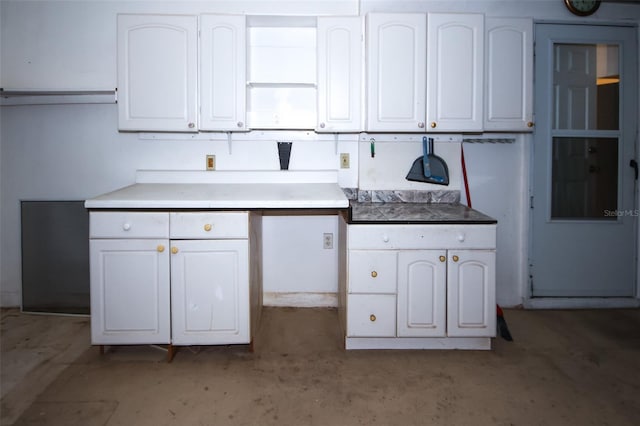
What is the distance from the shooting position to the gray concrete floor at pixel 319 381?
5.71 ft

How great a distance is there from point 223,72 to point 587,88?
2.43m

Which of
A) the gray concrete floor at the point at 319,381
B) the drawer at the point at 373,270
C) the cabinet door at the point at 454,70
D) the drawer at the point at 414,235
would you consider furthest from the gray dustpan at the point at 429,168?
the gray concrete floor at the point at 319,381

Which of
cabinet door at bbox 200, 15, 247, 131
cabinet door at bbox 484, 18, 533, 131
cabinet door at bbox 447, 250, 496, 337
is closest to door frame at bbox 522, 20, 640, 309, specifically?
cabinet door at bbox 484, 18, 533, 131

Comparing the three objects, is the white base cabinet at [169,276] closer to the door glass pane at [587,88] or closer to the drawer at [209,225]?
the drawer at [209,225]

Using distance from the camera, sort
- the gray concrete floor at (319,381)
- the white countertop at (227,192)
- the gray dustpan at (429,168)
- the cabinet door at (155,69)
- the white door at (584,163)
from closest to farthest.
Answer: the gray concrete floor at (319,381), the white countertop at (227,192), the cabinet door at (155,69), the gray dustpan at (429,168), the white door at (584,163)

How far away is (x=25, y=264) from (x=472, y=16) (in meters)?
3.27

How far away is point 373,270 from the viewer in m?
2.24

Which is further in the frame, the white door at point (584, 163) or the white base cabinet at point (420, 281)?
the white door at point (584, 163)

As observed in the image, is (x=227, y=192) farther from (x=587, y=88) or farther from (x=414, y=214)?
(x=587, y=88)

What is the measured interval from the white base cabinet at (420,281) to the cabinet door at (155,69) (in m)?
1.26

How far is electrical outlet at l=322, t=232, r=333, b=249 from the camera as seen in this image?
293cm

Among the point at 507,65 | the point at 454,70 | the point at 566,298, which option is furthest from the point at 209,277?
the point at 566,298

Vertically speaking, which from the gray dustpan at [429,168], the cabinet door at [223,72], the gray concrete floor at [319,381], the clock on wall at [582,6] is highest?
the clock on wall at [582,6]

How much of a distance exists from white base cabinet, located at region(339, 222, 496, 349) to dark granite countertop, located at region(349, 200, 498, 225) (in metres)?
0.03
